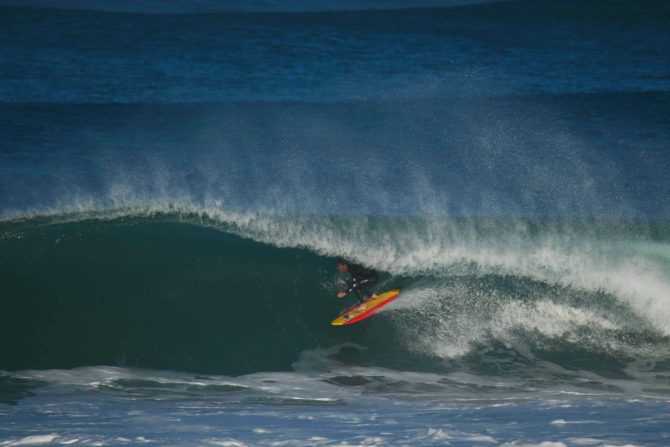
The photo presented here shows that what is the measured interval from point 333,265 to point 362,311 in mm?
1436

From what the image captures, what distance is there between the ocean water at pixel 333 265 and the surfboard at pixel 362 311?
0.36 feet

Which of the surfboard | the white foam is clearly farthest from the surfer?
the white foam

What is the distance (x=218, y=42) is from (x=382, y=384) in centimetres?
2770

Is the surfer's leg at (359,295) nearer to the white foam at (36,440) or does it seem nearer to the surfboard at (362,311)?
the surfboard at (362,311)

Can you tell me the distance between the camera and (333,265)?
413 inches

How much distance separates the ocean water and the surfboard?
111 millimetres

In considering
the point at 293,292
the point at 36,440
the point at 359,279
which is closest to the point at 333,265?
the point at 293,292

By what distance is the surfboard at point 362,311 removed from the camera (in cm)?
920

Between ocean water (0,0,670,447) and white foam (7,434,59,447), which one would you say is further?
ocean water (0,0,670,447)

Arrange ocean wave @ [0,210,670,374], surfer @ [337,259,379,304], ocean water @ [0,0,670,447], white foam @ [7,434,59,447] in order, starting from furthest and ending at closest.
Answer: surfer @ [337,259,379,304]
ocean wave @ [0,210,670,374]
ocean water @ [0,0,670,447]
white foam @ [7,434,59,447]

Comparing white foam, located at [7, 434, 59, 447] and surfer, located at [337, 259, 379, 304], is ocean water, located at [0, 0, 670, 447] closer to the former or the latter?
white foam, located at [7, 434, 59, 447]

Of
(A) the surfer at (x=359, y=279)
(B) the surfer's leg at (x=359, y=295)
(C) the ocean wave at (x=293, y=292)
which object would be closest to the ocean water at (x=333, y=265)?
(C) the ocean wave at (x=293, y=292)

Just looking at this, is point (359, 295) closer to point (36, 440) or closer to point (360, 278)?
point (360, 278)

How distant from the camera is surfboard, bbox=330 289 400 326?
30.2 feet
